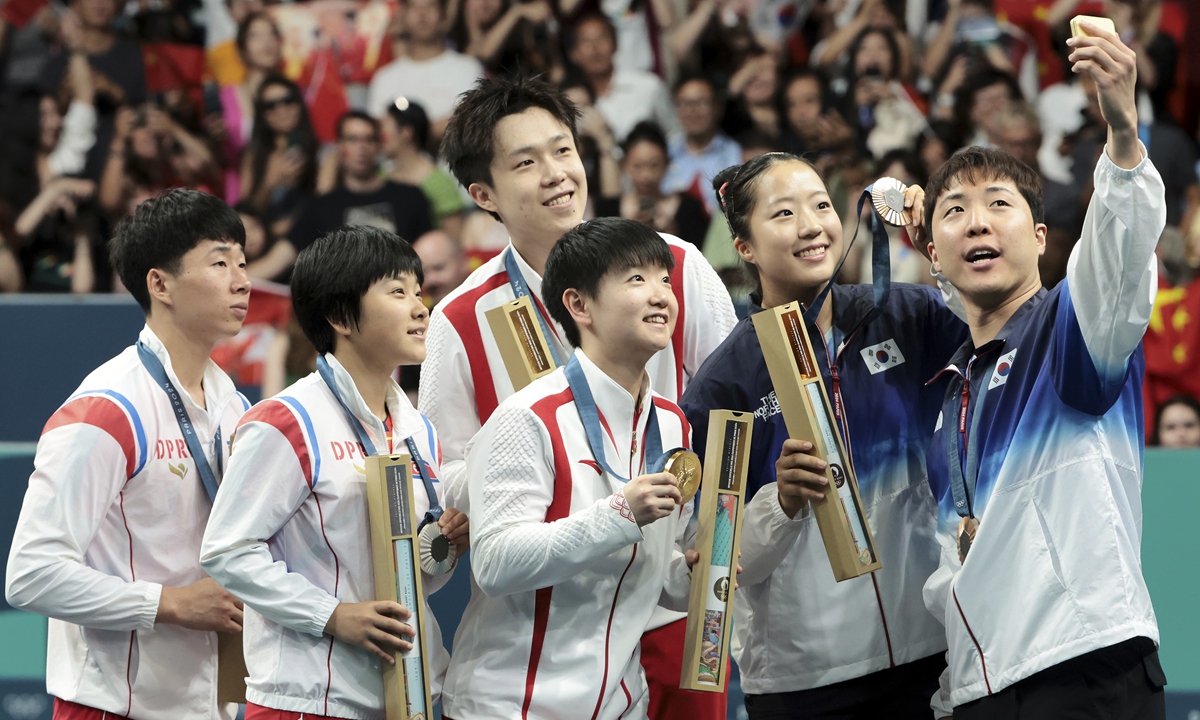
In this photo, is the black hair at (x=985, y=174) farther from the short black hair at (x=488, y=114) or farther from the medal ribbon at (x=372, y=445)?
the medal ribbon at (x=372, y=445)

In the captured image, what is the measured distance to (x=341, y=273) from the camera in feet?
9.34

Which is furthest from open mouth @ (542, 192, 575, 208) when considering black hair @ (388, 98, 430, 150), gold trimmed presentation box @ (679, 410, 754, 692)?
black hair @ (388, 98, 430, 150)

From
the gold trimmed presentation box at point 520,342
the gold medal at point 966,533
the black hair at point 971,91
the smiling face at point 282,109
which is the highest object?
the smiling face at point 282,109

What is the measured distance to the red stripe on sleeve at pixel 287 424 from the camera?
266 cm

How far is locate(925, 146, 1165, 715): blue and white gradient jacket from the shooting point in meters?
2.40

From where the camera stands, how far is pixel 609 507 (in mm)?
2498

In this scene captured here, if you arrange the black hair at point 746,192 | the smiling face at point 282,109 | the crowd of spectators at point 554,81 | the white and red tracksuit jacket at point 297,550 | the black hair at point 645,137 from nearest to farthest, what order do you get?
the white and red tracksuit jacket at point 297,550 → the black hair at point 746,192 → the crowd of spectators at point 554,81 → the black hair at point 645,137 → the smiling face at point 282,109

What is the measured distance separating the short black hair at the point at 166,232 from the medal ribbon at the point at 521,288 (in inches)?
26.5

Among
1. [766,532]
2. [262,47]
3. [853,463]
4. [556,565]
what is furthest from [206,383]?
[262,47]

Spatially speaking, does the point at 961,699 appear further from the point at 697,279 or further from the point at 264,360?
the point at 264,360

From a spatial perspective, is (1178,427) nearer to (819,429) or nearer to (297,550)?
(819,429)

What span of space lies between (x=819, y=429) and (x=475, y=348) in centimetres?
91

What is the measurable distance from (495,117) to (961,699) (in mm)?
A: 1813

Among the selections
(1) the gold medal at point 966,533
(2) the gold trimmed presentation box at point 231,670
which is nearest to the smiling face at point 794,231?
(1) the gold medal at point 966,533
